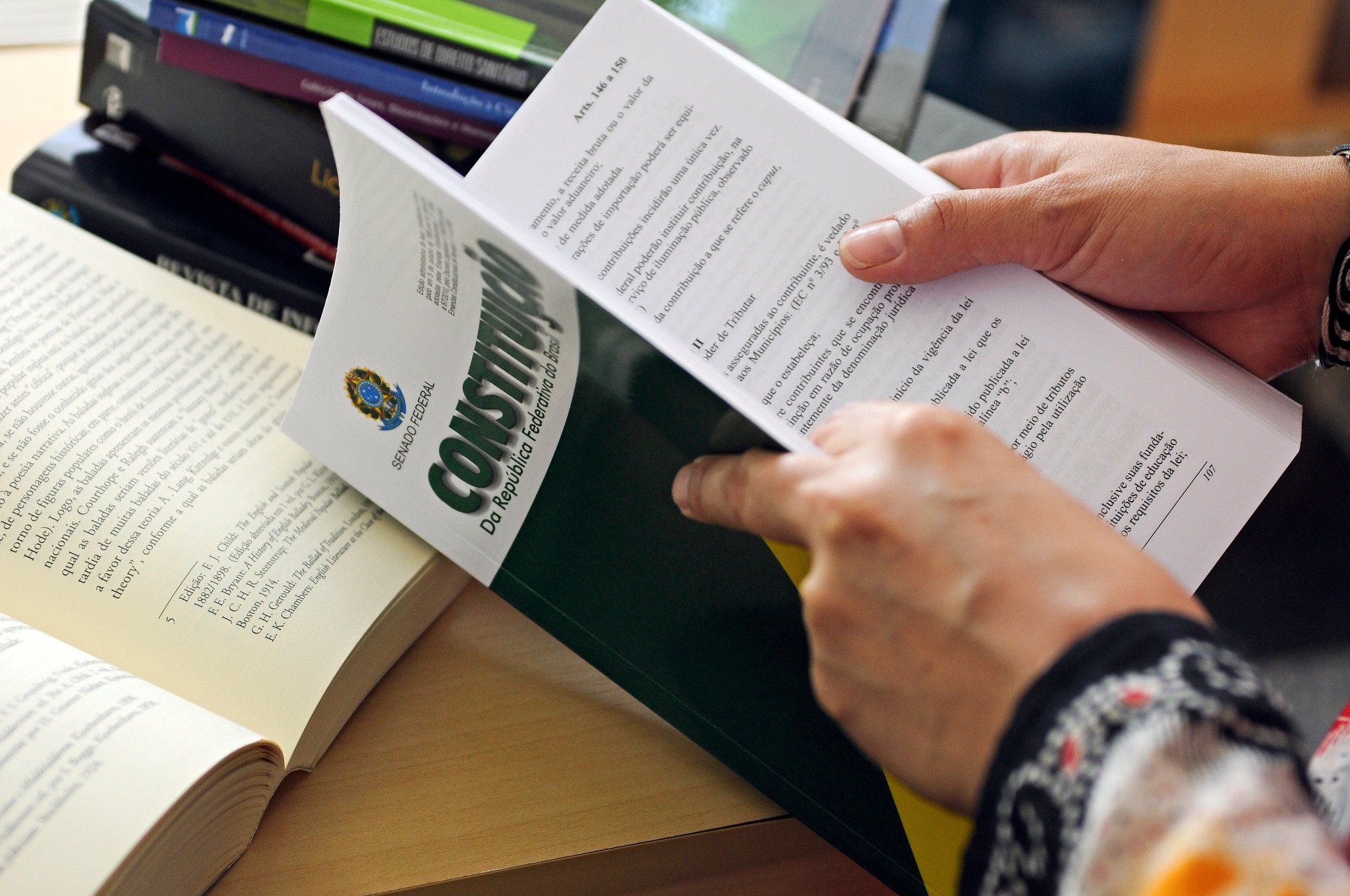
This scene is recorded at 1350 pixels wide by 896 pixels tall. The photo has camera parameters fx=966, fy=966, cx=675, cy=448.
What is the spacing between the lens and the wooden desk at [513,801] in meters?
0.43

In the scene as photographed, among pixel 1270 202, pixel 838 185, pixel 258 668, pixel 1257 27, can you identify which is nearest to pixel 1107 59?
pixel 1257 27

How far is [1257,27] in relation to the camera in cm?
160

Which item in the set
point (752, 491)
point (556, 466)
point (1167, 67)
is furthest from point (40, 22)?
point (1167, 67)

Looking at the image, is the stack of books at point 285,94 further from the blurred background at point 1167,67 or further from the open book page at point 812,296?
the blurred background at point 1167,67

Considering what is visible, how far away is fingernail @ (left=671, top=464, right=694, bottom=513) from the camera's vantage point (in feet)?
1.30

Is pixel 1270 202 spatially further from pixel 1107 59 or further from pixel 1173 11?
pixel 1173 11

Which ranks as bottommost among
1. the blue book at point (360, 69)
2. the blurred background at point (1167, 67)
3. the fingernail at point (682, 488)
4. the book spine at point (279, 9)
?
the fingernail at point (682, 488)

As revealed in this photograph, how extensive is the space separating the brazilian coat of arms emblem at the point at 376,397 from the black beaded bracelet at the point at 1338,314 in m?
0.48

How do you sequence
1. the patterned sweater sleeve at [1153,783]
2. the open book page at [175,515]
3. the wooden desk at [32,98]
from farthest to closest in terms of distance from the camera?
the wooden desk at [32,98] < the open book page at [175,515] < the patterned sweater sleeve at [1153,783]

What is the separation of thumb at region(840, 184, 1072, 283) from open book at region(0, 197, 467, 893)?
27 cm

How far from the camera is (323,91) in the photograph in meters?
0.58

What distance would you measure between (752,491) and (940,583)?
0.26 ft

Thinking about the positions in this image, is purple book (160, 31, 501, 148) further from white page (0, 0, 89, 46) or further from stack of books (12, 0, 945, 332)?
white page (0, 0, 89, 46)

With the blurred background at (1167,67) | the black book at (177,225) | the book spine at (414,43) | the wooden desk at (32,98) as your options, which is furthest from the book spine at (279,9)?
the blurred background at (1167,67)
